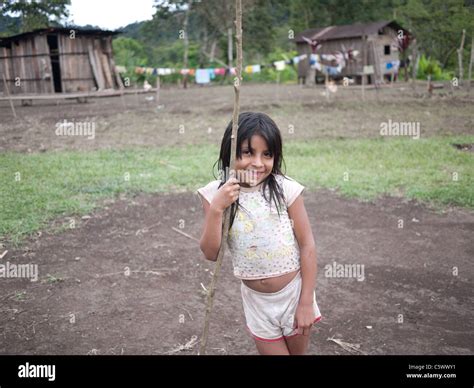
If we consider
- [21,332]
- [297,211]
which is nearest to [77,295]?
[21,332]

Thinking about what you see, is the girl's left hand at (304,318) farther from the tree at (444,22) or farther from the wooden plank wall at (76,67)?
the wooden plank wall at (76,67)

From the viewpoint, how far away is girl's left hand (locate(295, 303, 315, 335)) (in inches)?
71.9

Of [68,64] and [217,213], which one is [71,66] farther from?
[217,213]

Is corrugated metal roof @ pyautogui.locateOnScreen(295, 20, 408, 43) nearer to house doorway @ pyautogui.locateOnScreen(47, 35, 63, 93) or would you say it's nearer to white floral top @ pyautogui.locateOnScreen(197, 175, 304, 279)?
house doorway @ pyautogui.locateOnScreen(47, 35, 63, 93)

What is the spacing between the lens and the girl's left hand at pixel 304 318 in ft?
5.99

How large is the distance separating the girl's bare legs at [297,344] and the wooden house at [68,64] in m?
8.49

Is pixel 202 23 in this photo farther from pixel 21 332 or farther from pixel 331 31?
pixel 21 332

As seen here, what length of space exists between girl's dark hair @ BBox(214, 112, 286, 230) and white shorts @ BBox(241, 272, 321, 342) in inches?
11.7

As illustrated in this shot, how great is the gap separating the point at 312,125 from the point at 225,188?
7944 millimetres

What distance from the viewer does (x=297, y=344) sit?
6.32ft

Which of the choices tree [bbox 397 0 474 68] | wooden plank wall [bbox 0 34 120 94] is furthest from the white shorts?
wooden plank wall [bbox 0 34 120 94]

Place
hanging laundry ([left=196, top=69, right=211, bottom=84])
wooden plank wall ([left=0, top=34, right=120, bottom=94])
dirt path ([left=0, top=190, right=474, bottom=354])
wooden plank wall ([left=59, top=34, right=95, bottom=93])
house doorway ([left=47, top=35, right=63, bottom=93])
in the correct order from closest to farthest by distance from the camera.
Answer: dirt path ([left=0, top=190, right=474, bottom=354]) → wooden plank wall ([left=0, top=34, right=120, bottom=94]) → house doorway ([left=47, top=35, right=63, bottom=93]) → wooden plank wall ([left=59, top=34, right=95, bottom=93]) → hanging laundry ([left=196, top=69, right=211, bottom=84])

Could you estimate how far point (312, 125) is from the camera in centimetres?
939

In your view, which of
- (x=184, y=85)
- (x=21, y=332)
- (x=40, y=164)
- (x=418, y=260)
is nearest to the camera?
(x=21, y=332)
